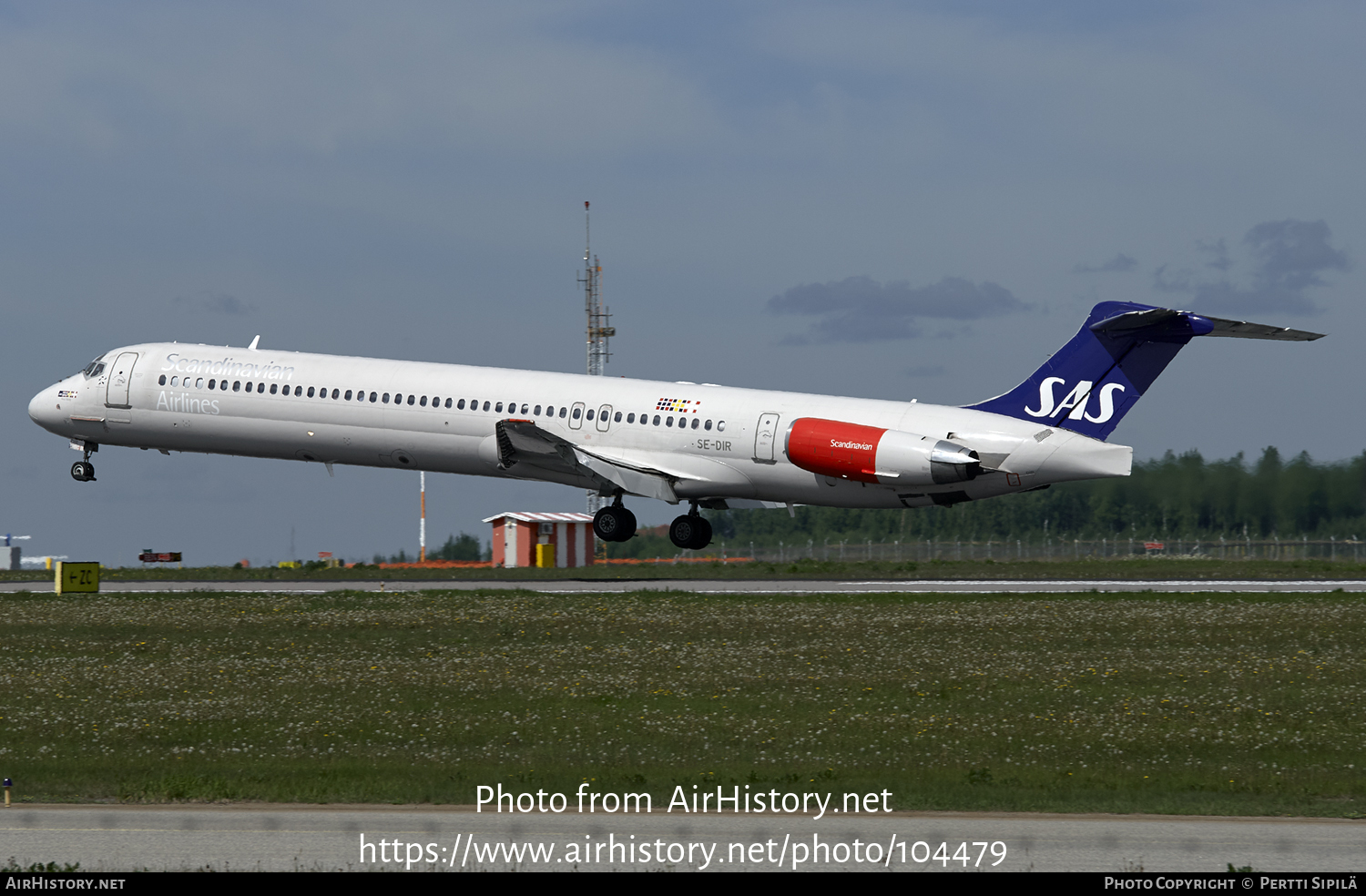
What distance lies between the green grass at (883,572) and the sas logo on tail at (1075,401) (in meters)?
6.93

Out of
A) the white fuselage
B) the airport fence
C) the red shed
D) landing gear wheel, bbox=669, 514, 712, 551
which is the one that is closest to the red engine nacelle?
the white fuselage

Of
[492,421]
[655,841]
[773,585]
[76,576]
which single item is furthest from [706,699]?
[76,576]

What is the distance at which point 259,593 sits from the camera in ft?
118

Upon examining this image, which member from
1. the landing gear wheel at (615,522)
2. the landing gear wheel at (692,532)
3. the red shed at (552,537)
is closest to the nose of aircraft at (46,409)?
the landing gear wheel at (615,522)

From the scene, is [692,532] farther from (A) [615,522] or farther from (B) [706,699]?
(B) [706,699]

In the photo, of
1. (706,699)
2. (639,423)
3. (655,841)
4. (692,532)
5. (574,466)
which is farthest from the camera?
(692,532)

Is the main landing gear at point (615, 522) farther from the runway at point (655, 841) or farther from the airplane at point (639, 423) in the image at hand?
the runway at point (655, 841)

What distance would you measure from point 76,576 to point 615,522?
44.8 ft

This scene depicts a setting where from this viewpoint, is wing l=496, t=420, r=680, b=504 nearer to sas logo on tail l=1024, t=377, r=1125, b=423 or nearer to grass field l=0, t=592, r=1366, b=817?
grass field l=0, t=592, r=1366, b=817

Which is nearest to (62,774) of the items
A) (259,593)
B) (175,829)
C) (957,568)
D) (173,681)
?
(175,829)

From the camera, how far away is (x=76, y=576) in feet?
122

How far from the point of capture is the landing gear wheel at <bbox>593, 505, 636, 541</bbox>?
40.1 meters

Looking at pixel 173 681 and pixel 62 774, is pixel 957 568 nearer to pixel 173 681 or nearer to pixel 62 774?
pixel 173 681

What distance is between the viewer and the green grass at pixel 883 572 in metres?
42.2
